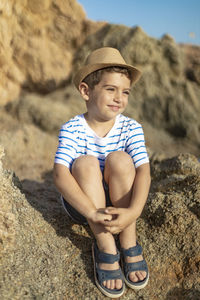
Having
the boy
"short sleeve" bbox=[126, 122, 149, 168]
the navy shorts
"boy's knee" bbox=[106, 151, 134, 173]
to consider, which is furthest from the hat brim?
the navy shorts

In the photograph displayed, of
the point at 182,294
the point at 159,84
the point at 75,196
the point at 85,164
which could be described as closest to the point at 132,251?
the point at 182,294

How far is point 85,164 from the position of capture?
1689 millimetres

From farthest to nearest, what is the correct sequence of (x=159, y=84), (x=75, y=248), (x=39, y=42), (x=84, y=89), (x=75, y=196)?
(x=159, y=84) < (x=39, y=42) < (x=84, y=89) < (x=75, y=248) < (x=75, y=196)

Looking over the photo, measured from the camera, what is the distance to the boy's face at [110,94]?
6.04 ft

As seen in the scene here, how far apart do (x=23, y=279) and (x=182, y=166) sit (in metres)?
1.67

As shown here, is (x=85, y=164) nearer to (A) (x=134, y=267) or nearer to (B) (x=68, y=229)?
(B) (x=68, y=229)

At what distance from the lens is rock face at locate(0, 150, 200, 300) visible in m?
1.46

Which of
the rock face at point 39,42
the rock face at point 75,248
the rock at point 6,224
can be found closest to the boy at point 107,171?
the rock face at point 75,248

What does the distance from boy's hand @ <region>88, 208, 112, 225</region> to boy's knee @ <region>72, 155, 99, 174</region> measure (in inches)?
9.3

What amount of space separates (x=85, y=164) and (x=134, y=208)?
0.36 m

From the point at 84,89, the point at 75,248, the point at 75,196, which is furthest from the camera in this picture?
the point at 84,89

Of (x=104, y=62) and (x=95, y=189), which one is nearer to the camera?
(x=95, y=189)

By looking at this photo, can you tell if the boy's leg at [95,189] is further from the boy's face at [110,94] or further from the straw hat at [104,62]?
the straw hat at [104,62]

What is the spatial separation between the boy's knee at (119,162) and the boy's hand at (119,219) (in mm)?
239
